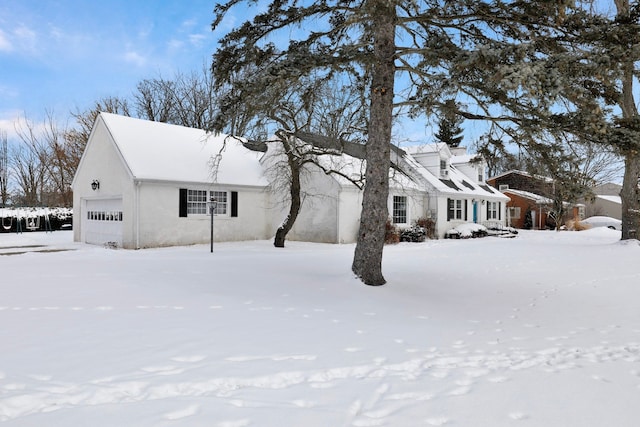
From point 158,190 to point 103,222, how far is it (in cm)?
309

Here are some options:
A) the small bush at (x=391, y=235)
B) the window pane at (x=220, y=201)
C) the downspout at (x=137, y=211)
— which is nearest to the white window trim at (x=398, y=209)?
the small bush at (x=391, y=235)

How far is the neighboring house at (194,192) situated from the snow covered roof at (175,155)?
40mm

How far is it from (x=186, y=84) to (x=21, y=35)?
1355 cm

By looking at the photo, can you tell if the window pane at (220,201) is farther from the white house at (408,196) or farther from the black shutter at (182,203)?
the white house at (408,196)

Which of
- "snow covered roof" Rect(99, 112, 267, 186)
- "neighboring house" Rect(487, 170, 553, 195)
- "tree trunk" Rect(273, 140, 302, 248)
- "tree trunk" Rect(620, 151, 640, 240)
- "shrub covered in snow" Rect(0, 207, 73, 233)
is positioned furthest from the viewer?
"neighboring house" Rect(487, 170, 553, 195)

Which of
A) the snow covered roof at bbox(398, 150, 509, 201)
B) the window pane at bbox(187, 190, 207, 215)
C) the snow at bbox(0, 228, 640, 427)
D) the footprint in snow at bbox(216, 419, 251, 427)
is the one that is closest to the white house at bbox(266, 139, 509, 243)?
the snow covered roof at bbox(398, 150, 509, 201)

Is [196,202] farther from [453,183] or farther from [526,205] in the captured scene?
[526,205]

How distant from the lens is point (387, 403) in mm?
3066

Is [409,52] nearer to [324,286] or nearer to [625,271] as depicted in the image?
[324,286]

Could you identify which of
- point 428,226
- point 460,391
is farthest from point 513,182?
point 460,391

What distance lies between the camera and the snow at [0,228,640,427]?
292 cm

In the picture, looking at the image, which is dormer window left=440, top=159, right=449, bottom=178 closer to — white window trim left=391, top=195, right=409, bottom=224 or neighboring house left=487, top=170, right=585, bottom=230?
white window trim left=391, top=195, right=409, bottom=224

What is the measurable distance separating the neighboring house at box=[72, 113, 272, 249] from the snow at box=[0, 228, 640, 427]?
6348mm

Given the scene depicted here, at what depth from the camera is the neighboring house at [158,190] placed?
573 inches
